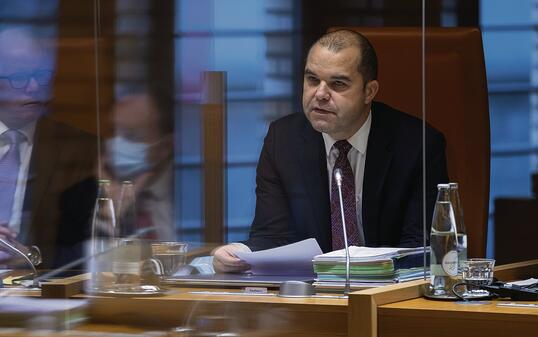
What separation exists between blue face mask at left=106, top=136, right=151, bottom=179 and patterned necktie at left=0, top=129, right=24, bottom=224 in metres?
0.29

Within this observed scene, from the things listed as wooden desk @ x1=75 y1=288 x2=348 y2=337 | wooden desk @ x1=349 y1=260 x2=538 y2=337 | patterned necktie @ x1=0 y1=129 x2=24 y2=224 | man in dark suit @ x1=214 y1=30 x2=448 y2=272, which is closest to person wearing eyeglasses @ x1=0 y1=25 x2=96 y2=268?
patterned necktie @ x1=0 y1=129 x2=24 y2=224

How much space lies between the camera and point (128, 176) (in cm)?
333

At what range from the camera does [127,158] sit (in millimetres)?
3346

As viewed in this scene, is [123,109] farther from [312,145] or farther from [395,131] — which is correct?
[395,131]

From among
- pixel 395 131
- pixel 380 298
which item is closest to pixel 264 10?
pixel 395 131

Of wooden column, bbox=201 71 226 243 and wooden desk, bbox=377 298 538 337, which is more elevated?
wooden column, bbox=201 71 226 243

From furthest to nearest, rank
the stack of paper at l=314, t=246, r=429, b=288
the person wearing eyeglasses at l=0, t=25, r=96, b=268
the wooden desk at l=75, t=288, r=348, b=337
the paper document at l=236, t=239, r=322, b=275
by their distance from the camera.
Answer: the person wearing eyeglasses at l=0, t=25, r=96, b=268, the paper document at l=236, t=239, r=322, b=275, the stack of paper at l=314, t=246, r=429, b=288, the wooden desk at l=75, t=288, r=348, b=337

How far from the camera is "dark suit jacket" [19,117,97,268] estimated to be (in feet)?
11.1

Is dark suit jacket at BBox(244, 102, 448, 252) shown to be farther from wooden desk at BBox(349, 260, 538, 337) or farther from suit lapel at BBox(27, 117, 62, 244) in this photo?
suit lapel at BBox(27, 117, 62, 244)

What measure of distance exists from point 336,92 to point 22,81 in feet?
3.17

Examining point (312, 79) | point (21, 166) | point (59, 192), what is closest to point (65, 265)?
point (59, 192)

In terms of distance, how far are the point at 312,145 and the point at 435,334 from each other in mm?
703

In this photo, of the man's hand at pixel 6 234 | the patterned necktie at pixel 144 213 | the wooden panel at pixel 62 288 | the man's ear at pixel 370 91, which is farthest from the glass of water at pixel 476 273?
the man's hand at pixel 6 234

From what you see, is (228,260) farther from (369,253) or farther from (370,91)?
(370,91)
